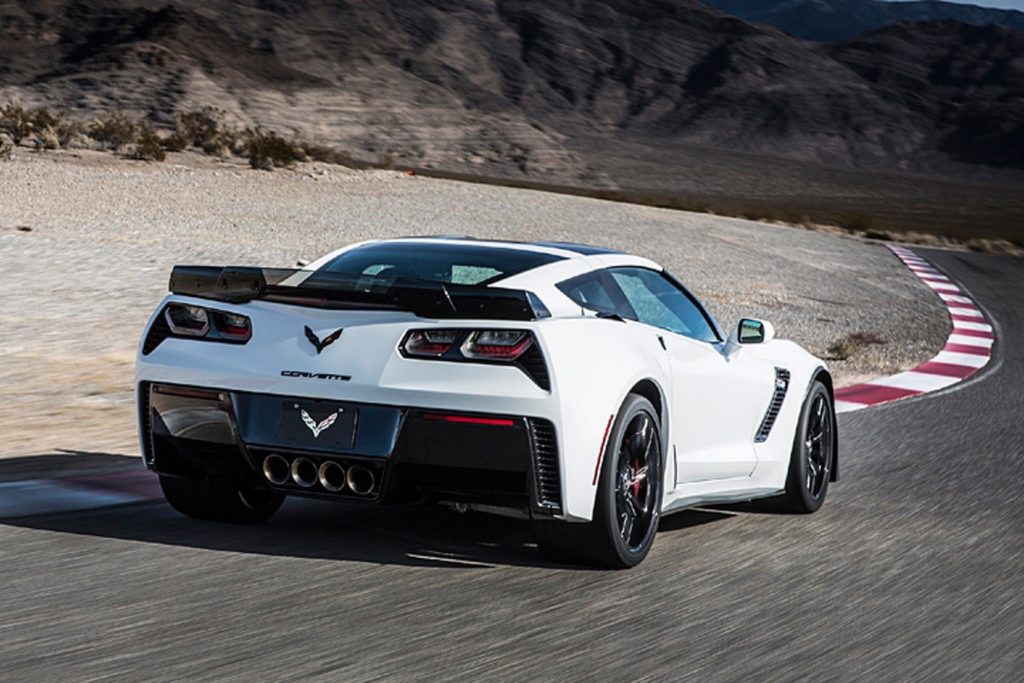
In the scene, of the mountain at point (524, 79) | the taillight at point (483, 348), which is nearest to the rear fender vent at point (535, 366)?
the taillight at point (483, 348)

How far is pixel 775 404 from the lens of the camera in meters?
7.52

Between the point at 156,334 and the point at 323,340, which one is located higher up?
the point at 323,340

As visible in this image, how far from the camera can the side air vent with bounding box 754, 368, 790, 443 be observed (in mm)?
7387

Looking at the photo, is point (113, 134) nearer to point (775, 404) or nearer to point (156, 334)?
point (775, 404)

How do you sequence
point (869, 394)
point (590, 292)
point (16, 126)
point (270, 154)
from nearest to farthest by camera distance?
point (590, 292) → point (869, 394) → point (270, 154) → point (16, 126)

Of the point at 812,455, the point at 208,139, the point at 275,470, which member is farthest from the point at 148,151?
the point at 275,470

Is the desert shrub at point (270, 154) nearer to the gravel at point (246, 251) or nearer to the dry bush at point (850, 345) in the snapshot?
the gravel at point (246, 251)

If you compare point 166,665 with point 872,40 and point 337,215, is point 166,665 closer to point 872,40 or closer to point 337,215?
point 337,215

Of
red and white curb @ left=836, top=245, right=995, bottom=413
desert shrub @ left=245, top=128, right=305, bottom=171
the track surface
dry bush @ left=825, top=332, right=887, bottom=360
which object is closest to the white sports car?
the track surface

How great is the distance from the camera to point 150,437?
6.08 meters

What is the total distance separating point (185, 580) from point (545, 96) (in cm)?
15494

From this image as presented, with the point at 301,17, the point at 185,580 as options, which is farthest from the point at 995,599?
the point at 301,17

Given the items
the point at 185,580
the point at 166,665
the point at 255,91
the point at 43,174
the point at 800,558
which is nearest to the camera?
the point at 166,665

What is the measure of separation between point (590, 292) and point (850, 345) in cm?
1042
